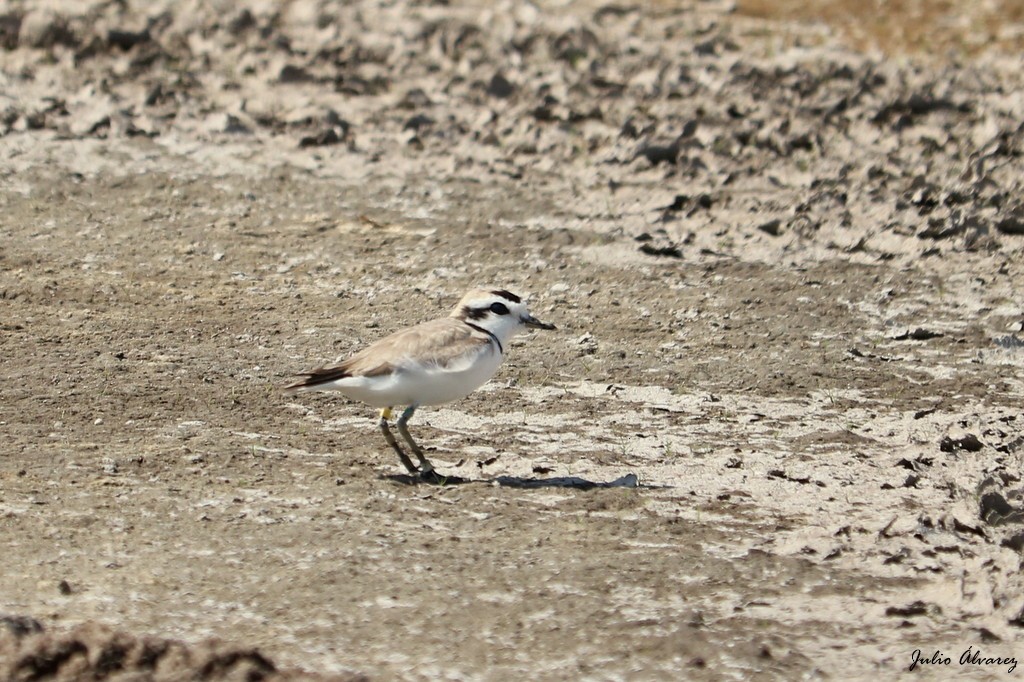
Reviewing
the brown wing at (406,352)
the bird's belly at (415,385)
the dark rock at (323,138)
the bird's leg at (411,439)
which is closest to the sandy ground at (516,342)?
the dark rock at (323,138)

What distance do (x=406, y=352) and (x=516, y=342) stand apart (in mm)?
2145

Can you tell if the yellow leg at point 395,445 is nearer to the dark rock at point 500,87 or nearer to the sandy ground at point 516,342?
the sandy ground at point 516,342

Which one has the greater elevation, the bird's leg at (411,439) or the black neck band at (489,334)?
the black neck band at (489,334)

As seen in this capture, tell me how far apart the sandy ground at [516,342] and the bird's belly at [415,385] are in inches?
16.0

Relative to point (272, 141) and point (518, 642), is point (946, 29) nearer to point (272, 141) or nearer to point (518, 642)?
point (272, 141)

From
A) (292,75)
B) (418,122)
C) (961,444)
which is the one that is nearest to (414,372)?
(961,444)

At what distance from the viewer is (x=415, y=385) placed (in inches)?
275

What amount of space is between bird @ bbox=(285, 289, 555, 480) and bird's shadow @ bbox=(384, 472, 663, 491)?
0.03 metres

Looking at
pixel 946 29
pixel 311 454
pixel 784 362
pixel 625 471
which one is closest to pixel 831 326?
pixel 784 362

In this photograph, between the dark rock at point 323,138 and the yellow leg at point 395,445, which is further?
the dark rock at point 323,138

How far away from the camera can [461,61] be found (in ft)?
45.0

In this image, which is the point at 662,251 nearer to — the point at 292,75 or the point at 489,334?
the point at 489,334

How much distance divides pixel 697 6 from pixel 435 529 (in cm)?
1057

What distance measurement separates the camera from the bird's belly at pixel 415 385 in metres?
6.96
